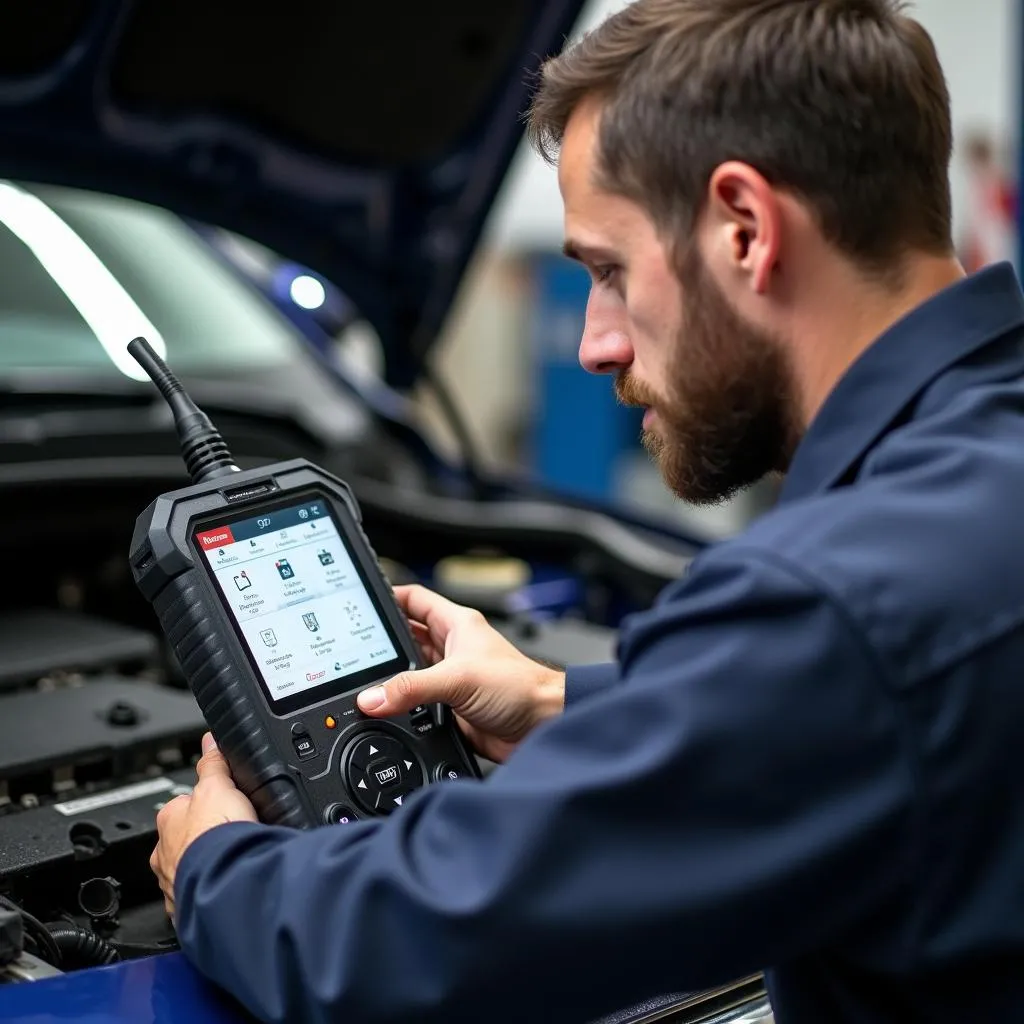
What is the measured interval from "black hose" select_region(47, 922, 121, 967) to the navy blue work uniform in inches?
10.3

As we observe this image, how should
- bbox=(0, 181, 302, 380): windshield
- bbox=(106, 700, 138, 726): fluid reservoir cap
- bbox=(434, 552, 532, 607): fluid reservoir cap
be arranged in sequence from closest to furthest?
bbox=(106, 700, 138, 726): fluid reservoir cap → bbox=(434, 552, 532, 607): fluid reservoir cap → bbox=(0, 181, 302, 380): windshield

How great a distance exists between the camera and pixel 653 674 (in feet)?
2.31

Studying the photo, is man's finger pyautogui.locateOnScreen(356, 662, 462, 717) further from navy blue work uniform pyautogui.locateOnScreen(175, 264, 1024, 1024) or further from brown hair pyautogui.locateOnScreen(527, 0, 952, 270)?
brown hair pyautogui.locateOnScreen(527, 0, 952, 270)

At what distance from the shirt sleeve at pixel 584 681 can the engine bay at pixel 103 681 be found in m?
0.16

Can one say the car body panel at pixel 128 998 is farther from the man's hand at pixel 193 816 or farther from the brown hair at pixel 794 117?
the brown hair at pixel 794 117

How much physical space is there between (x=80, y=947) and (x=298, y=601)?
30 cm

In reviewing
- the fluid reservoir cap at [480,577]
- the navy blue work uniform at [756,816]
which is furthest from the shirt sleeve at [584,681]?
the fluid reservoir cap at [480,577]

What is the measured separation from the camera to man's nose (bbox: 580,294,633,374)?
933mm

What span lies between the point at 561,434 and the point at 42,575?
6188 mm

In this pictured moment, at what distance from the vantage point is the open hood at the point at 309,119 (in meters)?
1.72

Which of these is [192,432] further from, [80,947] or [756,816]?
[756,816]

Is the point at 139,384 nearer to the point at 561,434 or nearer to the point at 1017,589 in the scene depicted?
the point at 1017,589

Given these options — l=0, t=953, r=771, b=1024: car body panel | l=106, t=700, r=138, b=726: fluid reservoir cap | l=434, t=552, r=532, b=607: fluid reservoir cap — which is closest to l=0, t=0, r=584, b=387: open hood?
l=434, t=552, r=532, b=607: fluid reservoir cap

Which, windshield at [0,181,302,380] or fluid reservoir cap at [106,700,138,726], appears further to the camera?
windshield at [0,181,302,380]
